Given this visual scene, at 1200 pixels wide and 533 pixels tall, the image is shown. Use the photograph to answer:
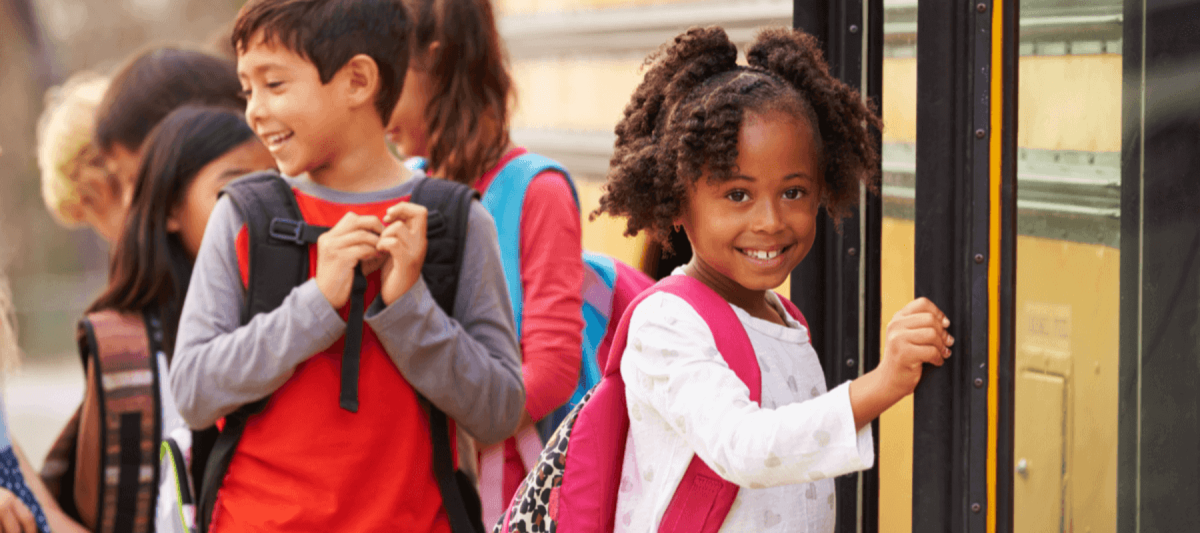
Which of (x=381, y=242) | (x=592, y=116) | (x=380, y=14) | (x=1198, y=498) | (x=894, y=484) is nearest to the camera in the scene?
(x=1198, y=498)

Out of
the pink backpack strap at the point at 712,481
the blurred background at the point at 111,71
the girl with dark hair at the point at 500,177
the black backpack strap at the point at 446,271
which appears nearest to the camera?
the pink backpack strap at the point at 712,481

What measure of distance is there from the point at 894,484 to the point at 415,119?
4.25 ft

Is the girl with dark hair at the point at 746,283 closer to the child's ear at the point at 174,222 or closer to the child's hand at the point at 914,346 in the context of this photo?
the child's hand at the point at 914,346

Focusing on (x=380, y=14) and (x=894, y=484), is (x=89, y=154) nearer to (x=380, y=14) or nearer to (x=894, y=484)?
(x=380, y=14)

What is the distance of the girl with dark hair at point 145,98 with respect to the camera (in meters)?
3.04

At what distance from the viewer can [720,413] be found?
129cm

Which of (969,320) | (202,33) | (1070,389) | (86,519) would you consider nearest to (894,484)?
(1070,389)

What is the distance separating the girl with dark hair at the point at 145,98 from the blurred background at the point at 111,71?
0.26m

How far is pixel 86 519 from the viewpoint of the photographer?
2586 mm

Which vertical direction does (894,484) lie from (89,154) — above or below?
below

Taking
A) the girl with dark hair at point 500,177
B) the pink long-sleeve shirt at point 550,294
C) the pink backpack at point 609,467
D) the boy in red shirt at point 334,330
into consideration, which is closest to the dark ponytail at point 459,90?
the girl with dark hair at point 500,177

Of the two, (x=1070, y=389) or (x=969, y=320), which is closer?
(x=969, y=320)

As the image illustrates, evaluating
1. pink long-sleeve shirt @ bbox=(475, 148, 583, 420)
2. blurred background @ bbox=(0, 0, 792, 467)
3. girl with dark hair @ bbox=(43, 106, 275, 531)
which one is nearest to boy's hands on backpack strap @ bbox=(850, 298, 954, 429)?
pink long-sleeve shirt @ bbox=(475, 148, 583, 420)

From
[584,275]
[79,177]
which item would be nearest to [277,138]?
[584,275]
